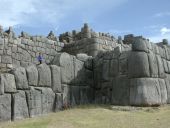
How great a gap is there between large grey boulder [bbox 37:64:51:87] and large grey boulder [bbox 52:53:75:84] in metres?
0.94

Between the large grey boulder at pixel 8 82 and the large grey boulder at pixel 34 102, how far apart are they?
0.70 meters

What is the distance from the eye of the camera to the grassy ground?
1113 centimetres

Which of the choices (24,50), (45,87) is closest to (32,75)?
(45,87)

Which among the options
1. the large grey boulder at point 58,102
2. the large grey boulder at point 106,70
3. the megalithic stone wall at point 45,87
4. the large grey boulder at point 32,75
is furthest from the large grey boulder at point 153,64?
the large grey boulder at point 32,75

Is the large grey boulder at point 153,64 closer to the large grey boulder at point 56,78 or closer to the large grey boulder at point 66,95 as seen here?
the large grey boulder at point 66,95

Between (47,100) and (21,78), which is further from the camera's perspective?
(47,100)

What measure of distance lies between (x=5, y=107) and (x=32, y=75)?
6.23ft

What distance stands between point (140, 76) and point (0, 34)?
7582mm

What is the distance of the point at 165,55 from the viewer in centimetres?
1722

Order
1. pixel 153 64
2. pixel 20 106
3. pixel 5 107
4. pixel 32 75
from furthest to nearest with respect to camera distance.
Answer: pixel 153 64 → pixel 32 75 → pixel 20 106 → pixel 5 107

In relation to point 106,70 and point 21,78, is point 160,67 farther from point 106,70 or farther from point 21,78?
point 21,78

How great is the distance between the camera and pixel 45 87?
1382 cm

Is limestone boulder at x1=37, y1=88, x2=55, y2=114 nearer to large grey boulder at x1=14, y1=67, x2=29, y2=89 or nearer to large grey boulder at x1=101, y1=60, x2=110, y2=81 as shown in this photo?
large grey boulder at x1=14, y1=67, x2=29, y2=89

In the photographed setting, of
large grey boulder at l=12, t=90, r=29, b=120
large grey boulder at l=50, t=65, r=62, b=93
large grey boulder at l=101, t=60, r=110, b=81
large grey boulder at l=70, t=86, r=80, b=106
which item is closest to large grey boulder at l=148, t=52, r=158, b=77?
large grey boulder at l=101, t=60, r=110, b=81
